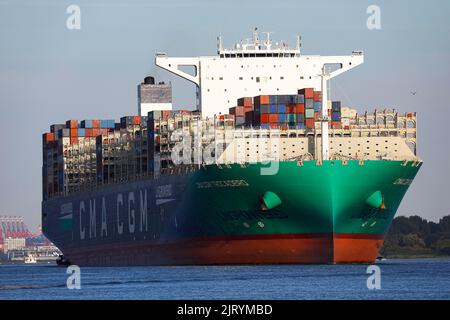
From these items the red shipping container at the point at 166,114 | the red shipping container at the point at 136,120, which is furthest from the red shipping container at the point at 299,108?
the red shipping container at the point at 136,120

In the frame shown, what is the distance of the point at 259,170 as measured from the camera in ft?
206

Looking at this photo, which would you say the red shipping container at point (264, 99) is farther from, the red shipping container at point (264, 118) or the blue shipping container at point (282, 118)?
the blue shipping container at point (282, 118)

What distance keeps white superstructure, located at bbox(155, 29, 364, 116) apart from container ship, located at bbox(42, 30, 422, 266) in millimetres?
70

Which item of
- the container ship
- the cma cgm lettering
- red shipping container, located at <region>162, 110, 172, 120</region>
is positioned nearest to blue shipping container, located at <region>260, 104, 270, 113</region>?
the container ship

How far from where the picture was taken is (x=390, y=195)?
216ft

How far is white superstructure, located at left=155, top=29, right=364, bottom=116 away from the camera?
7950 centimetres

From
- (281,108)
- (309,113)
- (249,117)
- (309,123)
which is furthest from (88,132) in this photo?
(309,123)

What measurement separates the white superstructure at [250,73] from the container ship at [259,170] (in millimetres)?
70

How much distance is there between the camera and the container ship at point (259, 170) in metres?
62.4

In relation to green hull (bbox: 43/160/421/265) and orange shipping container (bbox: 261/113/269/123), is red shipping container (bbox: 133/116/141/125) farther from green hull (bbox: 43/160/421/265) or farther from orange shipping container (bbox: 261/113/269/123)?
orange shipping container (bbox: 261/113/269/123)

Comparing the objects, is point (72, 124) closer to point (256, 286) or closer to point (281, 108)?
point (281, 108)

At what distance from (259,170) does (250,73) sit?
18.1 m
